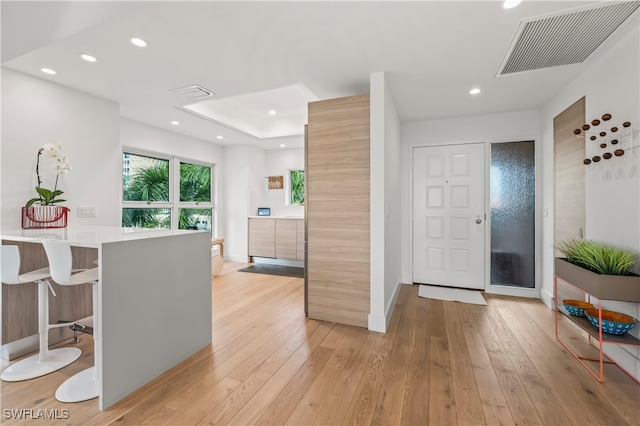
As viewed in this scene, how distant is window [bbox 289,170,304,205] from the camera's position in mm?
5922

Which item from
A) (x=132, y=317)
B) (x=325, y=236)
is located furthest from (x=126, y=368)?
(x=325, y=236)

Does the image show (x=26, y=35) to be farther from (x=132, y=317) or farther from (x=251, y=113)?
(x=251, y=113)

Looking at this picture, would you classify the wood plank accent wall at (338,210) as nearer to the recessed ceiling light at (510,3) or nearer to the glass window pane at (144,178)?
the recessed ceiling light at (510,3)

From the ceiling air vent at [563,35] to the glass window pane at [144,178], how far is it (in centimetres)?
486

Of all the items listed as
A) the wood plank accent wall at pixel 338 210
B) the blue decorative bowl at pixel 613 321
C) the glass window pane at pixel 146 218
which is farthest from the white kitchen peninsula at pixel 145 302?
the blue decorative bowl at pixel 613 321

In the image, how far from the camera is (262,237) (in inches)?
218

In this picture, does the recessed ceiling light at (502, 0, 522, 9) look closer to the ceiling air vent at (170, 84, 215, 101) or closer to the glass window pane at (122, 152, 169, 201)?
the ceiling air vent at (170, 84, 215, 101)

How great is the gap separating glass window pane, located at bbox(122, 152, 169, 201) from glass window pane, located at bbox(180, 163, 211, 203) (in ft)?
1.02

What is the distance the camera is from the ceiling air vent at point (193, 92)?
3041 mm

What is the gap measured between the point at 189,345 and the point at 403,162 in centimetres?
354

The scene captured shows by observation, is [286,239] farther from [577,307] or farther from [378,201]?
[577,307]

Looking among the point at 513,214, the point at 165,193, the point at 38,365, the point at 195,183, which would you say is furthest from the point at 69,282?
the point at 513,214

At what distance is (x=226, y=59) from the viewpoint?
7.93ft

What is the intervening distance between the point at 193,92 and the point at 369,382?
328 cm
